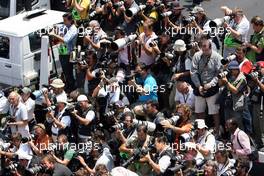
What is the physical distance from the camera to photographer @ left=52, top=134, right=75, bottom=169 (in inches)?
502

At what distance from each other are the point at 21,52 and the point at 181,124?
4176mm

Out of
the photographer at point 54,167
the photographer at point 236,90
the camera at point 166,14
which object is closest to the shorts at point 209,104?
the photographer at point 236,90

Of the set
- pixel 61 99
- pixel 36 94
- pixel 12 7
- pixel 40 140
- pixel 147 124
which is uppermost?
pixel 12 7

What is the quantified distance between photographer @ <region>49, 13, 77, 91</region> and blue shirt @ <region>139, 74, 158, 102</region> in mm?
1887

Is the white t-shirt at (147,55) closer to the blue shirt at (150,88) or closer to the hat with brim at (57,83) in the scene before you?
the blue shirt at (150,88)

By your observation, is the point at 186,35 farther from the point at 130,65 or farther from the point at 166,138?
the point at 166,138

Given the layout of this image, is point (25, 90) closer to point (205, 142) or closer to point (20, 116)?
point (20, 116)

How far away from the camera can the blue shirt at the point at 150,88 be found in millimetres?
14062

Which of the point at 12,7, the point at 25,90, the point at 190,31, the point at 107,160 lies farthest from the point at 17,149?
the point at 12,7

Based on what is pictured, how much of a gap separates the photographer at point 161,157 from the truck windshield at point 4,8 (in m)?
7.53

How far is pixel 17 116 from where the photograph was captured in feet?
47.1

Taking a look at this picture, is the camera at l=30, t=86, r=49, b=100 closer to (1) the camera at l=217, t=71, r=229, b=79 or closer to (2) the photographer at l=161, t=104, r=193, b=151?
(2) the photographer at l=161, t=104, r=193, b=151

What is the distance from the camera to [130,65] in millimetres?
15062

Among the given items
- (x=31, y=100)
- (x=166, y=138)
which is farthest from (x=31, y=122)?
(x=166, y=138)
